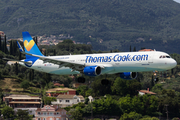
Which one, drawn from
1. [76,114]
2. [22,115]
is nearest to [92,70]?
[76,114]

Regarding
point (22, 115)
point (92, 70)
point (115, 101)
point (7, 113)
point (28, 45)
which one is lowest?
point (22, 115)

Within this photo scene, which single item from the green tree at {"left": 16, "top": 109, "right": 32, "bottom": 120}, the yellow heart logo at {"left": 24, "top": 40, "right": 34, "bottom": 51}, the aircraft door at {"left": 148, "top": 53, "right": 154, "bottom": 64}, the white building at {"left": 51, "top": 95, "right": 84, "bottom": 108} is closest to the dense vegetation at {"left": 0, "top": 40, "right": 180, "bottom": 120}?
the white building at {"left": 51, "top": 95, "right": 84, "bottom": 108}

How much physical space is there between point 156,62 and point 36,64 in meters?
28.1

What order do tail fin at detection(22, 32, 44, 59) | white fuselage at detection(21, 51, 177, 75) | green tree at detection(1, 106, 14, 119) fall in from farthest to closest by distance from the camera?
green tree at detection(1, 106, 14, 119) → tail fin at detection(22, 32, 44, 59) → white fuselage at detection(21, 51, 177, 75)

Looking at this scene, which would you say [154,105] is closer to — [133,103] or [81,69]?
[133,103]

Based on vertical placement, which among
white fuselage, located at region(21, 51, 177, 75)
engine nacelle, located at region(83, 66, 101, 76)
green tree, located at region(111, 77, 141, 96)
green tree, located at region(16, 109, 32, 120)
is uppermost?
white fuselage, located at region(21, 51, 177, 75)

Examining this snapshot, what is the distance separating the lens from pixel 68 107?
171000 mm

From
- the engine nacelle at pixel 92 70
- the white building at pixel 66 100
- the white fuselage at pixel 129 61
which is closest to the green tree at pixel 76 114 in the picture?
the white building at pixel 66 100

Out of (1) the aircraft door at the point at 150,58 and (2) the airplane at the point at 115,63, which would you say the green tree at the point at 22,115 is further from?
(1) the aircraft door at the point at 150,58

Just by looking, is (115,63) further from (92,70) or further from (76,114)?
(76,114)

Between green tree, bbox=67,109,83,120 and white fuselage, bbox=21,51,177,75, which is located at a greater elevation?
white fuselage, bbox=21,51,177,75

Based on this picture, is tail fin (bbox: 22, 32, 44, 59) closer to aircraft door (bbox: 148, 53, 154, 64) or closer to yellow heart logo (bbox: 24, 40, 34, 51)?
yellow heart logo (bbox: 24, 40, 34, 51)

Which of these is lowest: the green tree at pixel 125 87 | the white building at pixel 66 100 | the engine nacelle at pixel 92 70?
the white building at pixel 66 100

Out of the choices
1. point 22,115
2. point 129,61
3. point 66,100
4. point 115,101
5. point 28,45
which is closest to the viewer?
point 129,61
